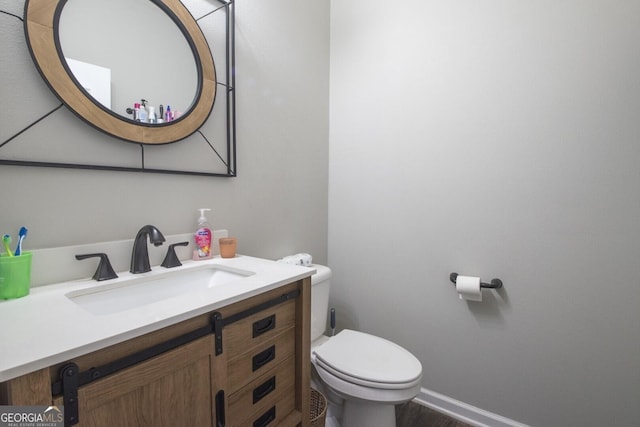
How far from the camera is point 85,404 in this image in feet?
1.72

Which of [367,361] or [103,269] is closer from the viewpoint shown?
[103,269]

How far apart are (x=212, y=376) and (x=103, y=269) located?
19.6 inches

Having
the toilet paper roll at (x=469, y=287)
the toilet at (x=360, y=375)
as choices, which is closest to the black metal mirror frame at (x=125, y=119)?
the toilet at (x=360, y=375)

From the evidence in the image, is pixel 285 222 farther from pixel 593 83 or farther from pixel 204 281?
pixel 593 83

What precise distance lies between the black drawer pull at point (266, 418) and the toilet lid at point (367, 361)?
0.36 m

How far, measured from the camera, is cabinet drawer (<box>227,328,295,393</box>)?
787 mm

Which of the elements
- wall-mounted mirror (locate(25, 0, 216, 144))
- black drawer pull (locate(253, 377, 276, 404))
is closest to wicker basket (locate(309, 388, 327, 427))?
black drawer pull (locate(253, 377, 276, 404))

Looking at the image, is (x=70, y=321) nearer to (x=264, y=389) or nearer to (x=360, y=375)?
(x=264, y=389)

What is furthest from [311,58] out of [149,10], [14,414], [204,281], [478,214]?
[14,414]

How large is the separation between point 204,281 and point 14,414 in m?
0.65

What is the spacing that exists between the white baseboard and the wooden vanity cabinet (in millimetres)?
943

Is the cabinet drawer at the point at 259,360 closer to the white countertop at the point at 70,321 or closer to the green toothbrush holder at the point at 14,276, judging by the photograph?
the white countertop at the point at 70,321

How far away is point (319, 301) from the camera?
147 cm

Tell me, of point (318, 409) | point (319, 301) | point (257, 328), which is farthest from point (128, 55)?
point (318, 409)
